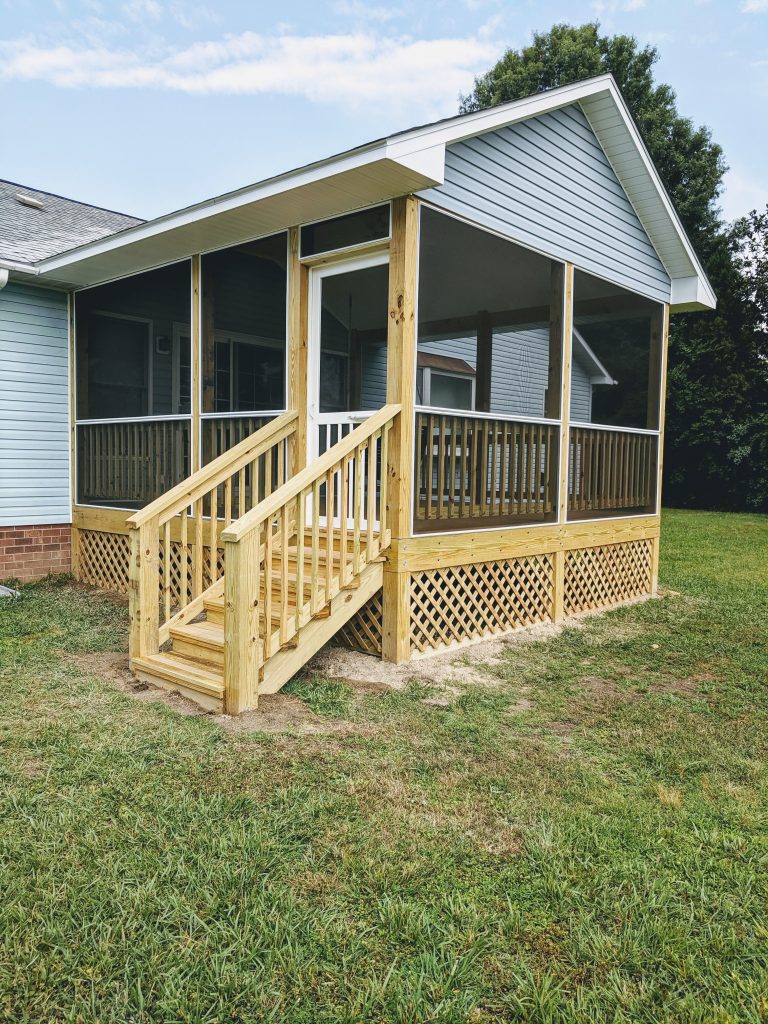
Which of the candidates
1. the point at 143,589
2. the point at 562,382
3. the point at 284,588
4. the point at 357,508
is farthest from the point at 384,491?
the point at 562,382

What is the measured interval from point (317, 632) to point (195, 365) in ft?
10.6

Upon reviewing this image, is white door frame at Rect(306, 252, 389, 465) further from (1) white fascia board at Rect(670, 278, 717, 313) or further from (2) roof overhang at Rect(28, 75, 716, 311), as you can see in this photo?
(1) white fascia board at Rect(670, 278, 717, 313)

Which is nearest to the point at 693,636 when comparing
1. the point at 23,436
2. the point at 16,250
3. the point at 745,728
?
the point at 745,728

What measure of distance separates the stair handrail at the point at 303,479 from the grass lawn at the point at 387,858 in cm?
110

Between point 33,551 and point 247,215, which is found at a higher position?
point 247,215

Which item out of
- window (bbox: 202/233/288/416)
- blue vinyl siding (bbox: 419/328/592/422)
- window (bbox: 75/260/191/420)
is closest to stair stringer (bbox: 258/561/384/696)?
window (bbox: 202/233/288/416)

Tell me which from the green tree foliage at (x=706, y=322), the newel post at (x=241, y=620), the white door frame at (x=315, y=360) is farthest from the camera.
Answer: the green tree foliage at (x=706, y=322)

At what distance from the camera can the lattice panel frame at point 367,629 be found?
5578 millimetres

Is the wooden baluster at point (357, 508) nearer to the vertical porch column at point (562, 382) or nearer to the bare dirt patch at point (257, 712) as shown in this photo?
the bare dirt patch at point (257, 712)

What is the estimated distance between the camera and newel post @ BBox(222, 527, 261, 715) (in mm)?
4184

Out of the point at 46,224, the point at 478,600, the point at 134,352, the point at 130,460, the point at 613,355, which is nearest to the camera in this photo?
the point at 478,600

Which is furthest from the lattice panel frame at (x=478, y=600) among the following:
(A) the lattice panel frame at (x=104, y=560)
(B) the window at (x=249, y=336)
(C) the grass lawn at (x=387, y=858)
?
(B) the window at (x=249, y=336)

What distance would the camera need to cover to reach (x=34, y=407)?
8.02 m

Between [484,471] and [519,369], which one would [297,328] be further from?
[519,369]
